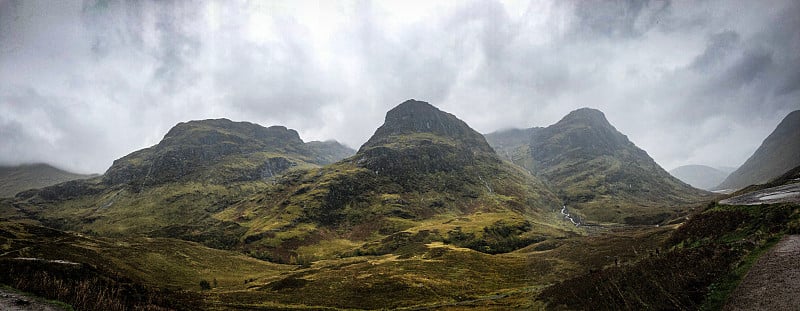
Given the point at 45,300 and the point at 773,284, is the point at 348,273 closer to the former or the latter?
the point at 45,300

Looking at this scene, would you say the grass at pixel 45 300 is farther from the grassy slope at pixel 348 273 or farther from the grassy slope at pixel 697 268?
the grassy slope at pixel 697 268

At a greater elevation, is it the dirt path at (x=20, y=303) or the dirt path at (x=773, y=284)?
the dirt path at (x=20, y=303)

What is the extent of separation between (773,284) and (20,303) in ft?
193

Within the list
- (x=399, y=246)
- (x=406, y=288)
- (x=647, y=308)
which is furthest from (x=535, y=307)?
(x=399, y=246)

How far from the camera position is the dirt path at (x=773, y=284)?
24141 millimetres

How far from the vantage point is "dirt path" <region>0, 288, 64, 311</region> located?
26606 millimetres

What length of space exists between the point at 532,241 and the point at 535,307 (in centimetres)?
14575

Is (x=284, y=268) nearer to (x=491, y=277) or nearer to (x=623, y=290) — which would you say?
(x=491, y=277)

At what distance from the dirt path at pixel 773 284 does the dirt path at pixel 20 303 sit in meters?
53.5

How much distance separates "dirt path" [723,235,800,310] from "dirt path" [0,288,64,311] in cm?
5351

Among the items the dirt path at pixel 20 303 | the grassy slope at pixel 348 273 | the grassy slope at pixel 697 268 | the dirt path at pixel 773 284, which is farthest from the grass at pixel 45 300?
the dirt path at pixel 773 284

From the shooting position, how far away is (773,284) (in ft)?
85.9

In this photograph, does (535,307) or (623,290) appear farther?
(535,307)

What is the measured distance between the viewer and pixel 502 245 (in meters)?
184
